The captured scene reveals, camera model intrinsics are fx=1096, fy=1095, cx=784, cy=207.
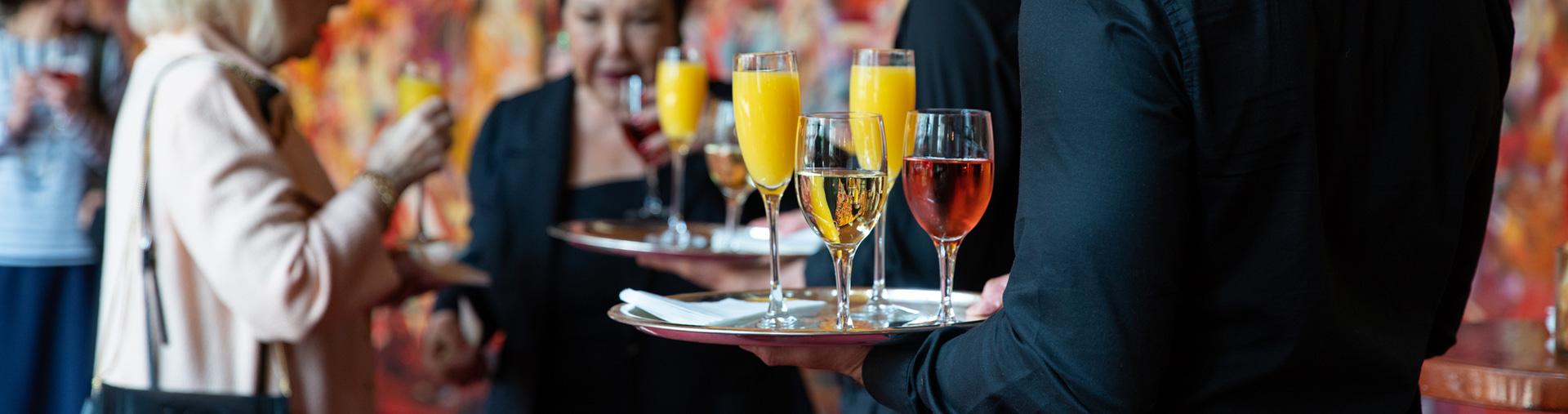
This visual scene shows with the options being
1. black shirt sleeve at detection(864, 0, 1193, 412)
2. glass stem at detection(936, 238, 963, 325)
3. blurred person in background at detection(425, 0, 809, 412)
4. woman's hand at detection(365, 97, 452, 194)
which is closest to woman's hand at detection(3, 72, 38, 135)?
blurred person in background at detection(425, 0, 809, 412)

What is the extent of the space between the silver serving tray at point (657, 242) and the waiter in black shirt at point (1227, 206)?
70cm

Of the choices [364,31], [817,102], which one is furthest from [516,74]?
[817,102]

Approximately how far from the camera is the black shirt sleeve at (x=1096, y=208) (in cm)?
80

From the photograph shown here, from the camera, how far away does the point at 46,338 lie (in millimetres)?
3170

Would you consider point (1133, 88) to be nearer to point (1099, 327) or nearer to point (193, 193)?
point (1099, 327)

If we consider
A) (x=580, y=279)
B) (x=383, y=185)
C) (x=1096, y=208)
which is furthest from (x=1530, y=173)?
(x=383, y=185)

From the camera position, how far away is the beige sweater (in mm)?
1709

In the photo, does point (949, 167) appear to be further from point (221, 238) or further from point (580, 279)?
point (580, 279)

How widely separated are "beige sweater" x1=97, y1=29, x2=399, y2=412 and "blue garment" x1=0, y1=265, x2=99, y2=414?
164cm

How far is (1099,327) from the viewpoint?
32.9 inches

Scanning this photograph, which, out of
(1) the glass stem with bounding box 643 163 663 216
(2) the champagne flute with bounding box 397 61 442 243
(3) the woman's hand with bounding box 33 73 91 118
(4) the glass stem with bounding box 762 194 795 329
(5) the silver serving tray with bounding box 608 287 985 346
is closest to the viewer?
(5) the silver serving tray with bounding box 608 287 985 346

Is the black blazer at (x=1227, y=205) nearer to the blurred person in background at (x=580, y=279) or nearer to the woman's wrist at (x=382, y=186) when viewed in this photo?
the woman's wrist at (x=382, y=186)

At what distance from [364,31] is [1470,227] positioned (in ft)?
15.9

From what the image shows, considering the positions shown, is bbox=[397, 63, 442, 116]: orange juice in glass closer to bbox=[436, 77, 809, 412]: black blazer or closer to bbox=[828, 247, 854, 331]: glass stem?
bbox=[436, 77, 809, 412]: black blazer
